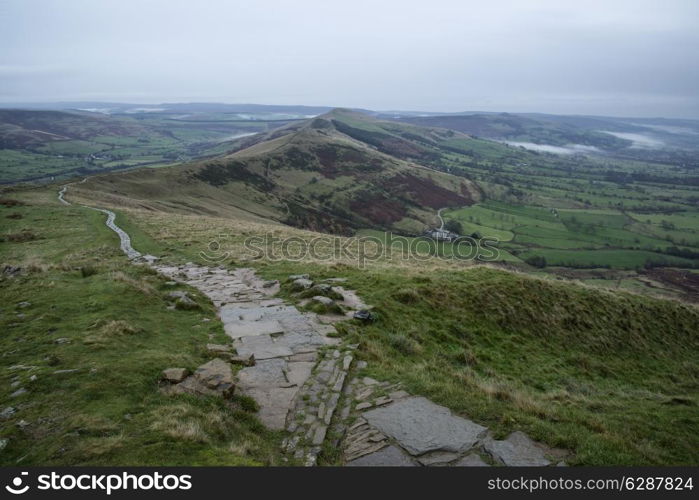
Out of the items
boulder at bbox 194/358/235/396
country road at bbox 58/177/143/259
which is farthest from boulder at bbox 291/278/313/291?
country road at bbox 58/177/143/259

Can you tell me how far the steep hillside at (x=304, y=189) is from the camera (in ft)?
265

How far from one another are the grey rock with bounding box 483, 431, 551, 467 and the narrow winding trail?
21 millimetres

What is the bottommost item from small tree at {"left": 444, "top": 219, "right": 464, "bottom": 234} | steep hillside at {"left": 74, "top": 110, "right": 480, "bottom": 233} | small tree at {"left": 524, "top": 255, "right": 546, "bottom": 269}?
small tree at {"left": 524, "top": 255, "right": 546, "bottom": 269}

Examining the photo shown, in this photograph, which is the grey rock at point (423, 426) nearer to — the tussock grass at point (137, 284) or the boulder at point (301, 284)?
the boulder at point (301, 284)

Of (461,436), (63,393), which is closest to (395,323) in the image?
(461,436)

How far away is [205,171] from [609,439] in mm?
120387

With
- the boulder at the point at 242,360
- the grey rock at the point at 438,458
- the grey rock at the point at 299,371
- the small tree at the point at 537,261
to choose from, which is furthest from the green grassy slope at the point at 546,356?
the small tree at the point at 537,261

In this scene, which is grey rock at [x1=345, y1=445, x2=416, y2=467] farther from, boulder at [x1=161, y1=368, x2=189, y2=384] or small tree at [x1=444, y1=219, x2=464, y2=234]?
small tree at [x1=444, y1=219, x2=464, y2=234]

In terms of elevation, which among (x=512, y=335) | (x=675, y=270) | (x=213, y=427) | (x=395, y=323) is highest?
→ (x=213, y=427)

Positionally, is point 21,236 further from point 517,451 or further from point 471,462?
point 517,451

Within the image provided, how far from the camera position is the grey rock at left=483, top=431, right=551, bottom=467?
7.89 m

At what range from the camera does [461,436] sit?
8.71 metres

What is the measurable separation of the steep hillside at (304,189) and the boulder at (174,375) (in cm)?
5668

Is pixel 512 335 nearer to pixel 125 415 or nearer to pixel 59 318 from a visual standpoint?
pixel 125 415
